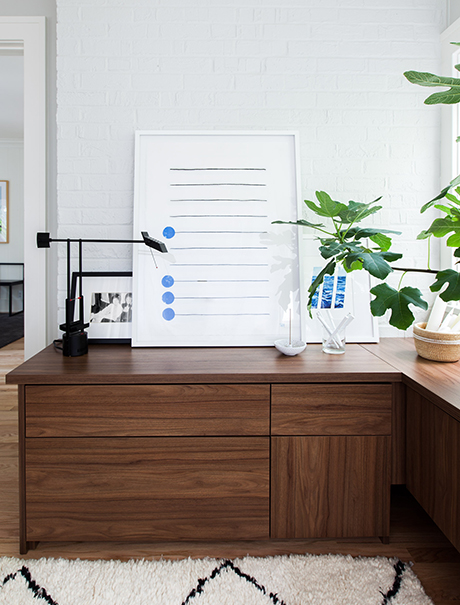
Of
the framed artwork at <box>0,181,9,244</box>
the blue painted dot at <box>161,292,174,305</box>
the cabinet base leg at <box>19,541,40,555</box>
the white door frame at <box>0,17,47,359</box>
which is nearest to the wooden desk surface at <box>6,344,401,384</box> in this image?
the blue painted dot at <box>161,292,174,305</box>

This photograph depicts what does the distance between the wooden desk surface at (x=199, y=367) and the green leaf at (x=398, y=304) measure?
25 centimetres

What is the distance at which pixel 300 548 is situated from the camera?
1.48m

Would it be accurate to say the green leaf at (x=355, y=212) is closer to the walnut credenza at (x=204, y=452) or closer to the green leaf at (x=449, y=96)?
the green leaf at (x=449, y=96)

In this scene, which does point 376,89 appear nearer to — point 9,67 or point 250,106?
point 250,106

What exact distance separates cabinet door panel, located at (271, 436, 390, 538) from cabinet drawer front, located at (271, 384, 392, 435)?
0.04m

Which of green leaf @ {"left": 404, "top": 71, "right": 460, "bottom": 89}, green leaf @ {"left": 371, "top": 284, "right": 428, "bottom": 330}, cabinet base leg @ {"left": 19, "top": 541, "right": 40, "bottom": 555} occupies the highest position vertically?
green leaf @ {"left": 404, "top": 71, "right": 460, "bottom": 89}

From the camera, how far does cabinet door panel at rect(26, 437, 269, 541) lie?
142 centimetres

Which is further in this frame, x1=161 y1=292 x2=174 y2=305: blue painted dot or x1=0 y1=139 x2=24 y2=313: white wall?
x1=0 y1=139 x2=24 y2=313: white wall

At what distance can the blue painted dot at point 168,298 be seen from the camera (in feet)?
5.81

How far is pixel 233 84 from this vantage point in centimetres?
183

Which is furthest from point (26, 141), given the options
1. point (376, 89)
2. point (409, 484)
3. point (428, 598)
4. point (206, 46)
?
point (428, 598)

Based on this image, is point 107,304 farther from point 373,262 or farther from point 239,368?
point 373,262

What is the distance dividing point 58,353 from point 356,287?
131 centimetres

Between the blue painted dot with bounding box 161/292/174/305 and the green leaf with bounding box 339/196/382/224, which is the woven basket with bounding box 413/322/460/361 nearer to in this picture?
the green leaf with bounding box 339/196/382/224
